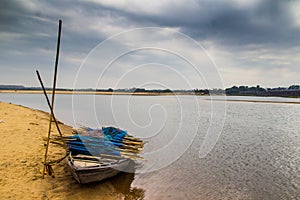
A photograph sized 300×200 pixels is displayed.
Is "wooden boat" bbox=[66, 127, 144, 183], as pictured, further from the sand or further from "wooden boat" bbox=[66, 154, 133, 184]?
the sand

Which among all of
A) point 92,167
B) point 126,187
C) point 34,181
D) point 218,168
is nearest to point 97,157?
point 92,167

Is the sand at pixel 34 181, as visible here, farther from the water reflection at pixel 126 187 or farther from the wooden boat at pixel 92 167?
the wooden boat at pixel 92 167

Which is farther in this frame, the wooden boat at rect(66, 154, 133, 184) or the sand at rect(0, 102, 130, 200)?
the wooden boat at rect(66, 154, 133, 184)

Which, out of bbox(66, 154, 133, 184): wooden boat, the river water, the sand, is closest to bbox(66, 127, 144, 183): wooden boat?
bbox(66, 154, 133, 184): wooden boat

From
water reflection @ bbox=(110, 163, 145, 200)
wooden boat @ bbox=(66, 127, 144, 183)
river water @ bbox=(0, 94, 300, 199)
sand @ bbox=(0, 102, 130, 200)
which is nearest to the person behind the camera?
sand @ bbox=(0, 102, 130, 200)

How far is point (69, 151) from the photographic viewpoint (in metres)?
9.90

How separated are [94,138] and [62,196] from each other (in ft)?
10.7

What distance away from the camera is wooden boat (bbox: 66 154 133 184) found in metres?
8.28

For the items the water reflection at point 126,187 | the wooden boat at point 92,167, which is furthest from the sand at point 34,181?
the wooden boat at point 92,167

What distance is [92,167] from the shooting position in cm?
852

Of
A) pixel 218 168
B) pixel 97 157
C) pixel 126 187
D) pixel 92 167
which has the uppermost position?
pixel 97 157

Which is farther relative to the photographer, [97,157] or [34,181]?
[97,157]

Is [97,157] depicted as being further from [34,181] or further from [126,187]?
[34,181]

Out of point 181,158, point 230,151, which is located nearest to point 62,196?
point 181,158
